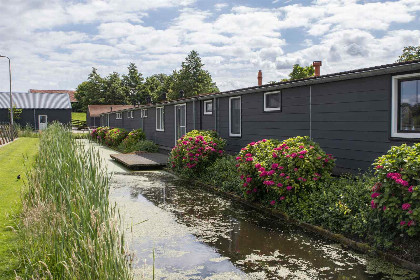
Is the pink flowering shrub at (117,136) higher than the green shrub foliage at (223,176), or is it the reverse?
the pink flowering shrub at (117,136)

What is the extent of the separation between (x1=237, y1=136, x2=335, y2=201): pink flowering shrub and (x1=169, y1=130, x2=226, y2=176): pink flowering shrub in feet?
11.7

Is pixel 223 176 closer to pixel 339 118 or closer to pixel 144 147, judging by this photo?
pixel 339 118

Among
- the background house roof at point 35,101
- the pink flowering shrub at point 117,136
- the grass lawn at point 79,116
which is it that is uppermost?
the background house roof at point 35,101

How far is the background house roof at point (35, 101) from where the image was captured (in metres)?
43.4

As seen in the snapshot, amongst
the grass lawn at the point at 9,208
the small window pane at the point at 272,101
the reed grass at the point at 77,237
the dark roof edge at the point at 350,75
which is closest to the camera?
the reed grass at the point at 77,237

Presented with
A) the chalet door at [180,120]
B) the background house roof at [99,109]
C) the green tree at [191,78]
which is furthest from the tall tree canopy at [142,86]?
the chalet door at [180,120]

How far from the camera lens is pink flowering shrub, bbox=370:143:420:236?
4.34 metres

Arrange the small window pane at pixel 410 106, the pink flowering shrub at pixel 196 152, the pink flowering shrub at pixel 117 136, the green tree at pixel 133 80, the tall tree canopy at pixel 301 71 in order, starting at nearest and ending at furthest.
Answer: the small window pane at pixel 410 106, the pink flowering shrub at pixel 196 152, the pink flowering shrub at pixel 117 136, the tall tree canopy at pixel 301 71, the green tree at pixel 133 80

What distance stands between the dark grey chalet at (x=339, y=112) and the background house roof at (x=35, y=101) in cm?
3656

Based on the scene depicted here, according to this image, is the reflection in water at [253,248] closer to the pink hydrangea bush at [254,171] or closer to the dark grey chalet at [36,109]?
the pink hydrangea bush at [254,171]

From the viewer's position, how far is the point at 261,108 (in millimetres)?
10516

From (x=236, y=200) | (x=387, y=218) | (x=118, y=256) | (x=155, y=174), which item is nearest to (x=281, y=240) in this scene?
(x=387, y=218)

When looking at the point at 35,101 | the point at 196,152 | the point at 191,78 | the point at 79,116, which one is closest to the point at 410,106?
the point at 196,152

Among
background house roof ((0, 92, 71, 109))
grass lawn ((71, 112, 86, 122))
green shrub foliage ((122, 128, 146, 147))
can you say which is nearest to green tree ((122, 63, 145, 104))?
grass lawn ((71, 112, 86, 122))
